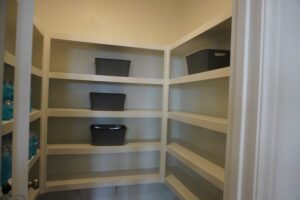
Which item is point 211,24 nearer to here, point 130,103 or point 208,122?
point 208,122

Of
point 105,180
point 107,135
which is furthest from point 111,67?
point 105,180

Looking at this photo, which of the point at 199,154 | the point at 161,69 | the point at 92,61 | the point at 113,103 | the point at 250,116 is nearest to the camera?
the point at 250,116

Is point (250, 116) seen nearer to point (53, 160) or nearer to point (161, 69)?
point (161, 69)

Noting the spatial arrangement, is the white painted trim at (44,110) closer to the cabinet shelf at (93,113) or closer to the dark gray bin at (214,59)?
the cabinet shelf at (93,113)

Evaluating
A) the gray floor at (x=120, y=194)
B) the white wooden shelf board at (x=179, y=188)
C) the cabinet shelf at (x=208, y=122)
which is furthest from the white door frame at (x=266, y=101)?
the gray floor at (x=120, y=194)

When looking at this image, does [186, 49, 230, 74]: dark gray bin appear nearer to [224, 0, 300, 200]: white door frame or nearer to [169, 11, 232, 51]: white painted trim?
[169, 11, 232, 51]: white painted trim

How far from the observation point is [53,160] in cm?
178

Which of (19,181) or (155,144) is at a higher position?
(19,181)

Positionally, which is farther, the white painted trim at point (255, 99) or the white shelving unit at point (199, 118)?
the white shelving unit at point (199, 118)

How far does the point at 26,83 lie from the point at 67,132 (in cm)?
123

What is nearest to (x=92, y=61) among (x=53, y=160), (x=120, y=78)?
(x=120, y=78)

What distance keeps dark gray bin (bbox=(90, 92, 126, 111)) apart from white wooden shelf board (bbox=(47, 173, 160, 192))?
0.56 metres

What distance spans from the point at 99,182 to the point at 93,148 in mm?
267

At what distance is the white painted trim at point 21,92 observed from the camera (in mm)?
660
